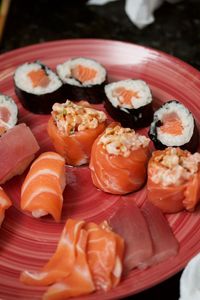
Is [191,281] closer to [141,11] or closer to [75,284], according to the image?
[75,284]

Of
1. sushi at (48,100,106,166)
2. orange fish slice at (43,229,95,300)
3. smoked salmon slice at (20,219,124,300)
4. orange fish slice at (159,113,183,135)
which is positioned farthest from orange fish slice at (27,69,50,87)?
orange fish slice at (43,229,95,300)

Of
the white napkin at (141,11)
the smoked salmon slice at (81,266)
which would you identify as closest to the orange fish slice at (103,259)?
the smoked salmon slice at (81,266)

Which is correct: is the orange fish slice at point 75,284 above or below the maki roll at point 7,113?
above

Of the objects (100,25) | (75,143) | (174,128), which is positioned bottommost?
(100,25)

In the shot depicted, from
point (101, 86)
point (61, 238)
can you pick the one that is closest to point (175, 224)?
point (61, 238)

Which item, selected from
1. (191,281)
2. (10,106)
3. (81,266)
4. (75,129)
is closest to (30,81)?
(10,106)

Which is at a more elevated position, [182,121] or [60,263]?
[182,121]

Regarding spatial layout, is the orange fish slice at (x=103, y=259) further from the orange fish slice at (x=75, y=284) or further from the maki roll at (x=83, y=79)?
the maki roll at (x=83, y=79)
